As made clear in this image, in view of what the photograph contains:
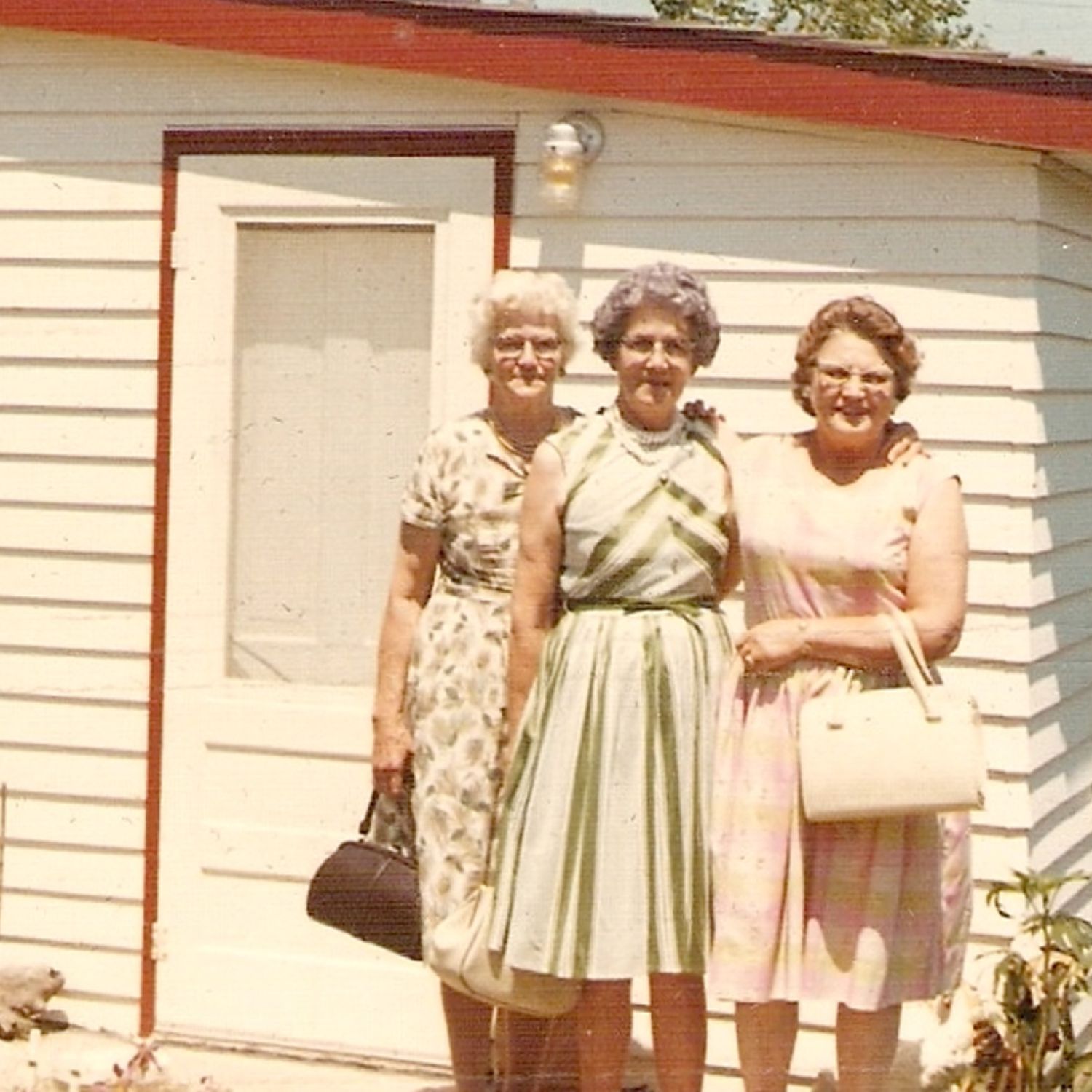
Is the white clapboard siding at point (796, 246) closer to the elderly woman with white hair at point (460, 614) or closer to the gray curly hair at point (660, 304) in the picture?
the elderly woman with white hair at point (460, 614)

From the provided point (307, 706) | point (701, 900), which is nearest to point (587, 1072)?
point (701, 900)

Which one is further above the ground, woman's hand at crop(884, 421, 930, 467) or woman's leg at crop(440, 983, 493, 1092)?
woman's hand at crop(884, 421, 930, 467)

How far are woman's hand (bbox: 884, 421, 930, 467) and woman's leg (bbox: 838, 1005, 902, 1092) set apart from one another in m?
1.08

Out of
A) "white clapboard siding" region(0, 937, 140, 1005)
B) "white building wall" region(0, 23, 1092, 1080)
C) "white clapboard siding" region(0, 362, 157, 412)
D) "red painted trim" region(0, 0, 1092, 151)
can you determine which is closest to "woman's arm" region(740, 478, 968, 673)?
"white building wall" region(0, 23, 1092, 1080)

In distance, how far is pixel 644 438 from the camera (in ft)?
16.5

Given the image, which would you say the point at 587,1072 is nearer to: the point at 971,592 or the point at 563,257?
the point at 971,592

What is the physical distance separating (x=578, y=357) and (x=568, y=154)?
0.53 metres

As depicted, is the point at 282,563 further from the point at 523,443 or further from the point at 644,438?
the point at 644,438

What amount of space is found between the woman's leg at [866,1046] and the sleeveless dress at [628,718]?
328 mm

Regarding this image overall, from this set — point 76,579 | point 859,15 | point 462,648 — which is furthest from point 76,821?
point 859,15

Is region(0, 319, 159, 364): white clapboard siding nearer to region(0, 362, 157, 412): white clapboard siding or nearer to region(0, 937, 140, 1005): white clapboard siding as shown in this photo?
region(0, 362, 157, 412): white clapboard siding

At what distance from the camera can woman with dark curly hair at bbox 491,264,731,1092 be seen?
498cm

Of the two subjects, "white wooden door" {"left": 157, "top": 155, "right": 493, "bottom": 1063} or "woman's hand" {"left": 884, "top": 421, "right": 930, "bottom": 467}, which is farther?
"white wooden door" {"left": 157, "top": 155, "right": 493, "bottom": 1063}

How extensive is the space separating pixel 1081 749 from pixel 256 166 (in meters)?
2.76
